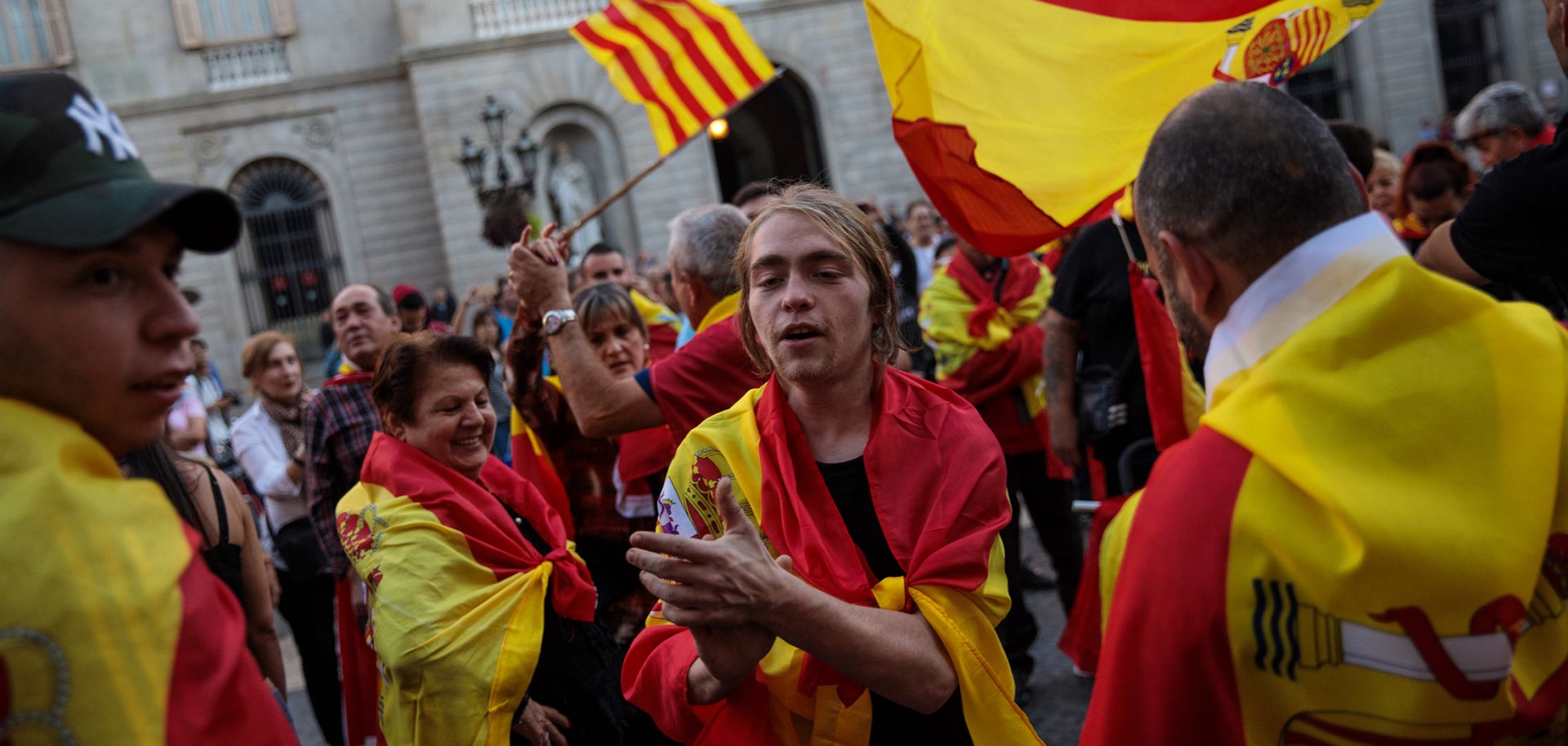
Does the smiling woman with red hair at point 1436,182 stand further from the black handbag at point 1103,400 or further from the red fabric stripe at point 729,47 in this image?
the red fabric stripe at point 729,47

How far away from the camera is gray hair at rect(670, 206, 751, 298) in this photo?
12.0ft

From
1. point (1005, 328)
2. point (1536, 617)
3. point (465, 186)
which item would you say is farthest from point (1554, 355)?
point (465, 186)

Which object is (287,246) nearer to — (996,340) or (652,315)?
(652,315)

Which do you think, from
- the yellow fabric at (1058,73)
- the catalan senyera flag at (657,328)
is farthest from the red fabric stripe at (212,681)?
the catalan senyera flag at (657,328)

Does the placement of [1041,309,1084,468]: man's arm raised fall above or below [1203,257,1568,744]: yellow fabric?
below

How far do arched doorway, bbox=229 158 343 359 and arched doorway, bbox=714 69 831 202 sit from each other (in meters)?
8.35

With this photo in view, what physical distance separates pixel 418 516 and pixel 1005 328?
332cm

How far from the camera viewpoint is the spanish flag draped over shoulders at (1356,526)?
131 centimetres

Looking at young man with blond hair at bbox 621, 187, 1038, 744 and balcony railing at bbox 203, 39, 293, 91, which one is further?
balcony railing at bbox 203, 39, 293, 91

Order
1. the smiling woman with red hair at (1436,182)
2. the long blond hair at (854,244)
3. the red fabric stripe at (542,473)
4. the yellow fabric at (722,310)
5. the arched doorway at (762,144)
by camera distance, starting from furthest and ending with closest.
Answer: the arched doorway at (762,144) < the smiling woman with red hair at (1436,182) < the red fabric stripe at (542,473) < the yellow fabric at (722,310) < the long blond hair at (854,244)

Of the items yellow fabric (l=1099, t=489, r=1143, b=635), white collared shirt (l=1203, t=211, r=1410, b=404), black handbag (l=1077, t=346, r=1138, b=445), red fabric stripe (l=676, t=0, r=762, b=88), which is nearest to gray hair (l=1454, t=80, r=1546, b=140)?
black handbag (l=1077, t=346, r=1138, b=445)

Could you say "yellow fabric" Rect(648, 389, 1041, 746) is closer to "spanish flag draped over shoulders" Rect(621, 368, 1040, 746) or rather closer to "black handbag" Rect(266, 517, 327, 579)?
"spanish flag draped over shoulders" Rect(621, 368, 1040, 746)

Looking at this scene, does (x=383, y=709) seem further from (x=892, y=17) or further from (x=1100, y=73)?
(x=1100, y=73)

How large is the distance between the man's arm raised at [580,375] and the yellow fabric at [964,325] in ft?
8.30
